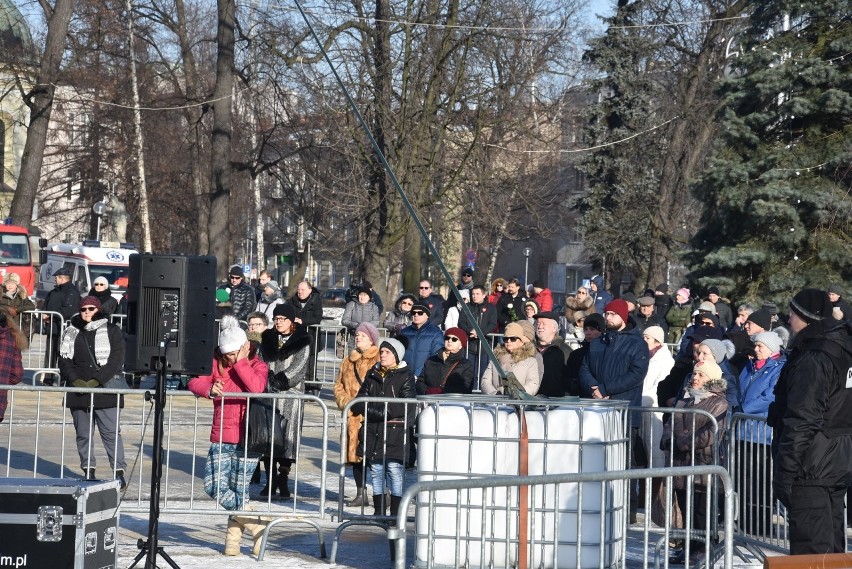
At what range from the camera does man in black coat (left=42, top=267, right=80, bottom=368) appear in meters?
19.6

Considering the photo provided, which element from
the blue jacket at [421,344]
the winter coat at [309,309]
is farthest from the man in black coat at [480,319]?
the blue jacket at [421,344]

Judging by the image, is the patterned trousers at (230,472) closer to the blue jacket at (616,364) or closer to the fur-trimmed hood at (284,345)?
the fur-trimmed hood at (284,345)

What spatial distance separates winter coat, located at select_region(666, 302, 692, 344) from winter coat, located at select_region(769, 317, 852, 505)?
13.1 m

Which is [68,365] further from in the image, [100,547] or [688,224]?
[688,224]

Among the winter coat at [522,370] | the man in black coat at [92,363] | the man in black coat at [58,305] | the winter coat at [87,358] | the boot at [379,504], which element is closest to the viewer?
the boot at [379,504]

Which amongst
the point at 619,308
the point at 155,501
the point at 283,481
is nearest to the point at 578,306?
the point at 619,308

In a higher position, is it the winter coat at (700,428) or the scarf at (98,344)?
the scarf at (98,344)

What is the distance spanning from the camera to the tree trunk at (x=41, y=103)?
32.7 m

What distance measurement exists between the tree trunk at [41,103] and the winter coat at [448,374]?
23.9 metres

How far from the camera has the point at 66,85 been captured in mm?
37562

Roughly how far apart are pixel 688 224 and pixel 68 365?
35.0m

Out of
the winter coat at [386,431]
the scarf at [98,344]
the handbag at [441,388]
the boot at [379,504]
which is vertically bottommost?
the boot at [379,504]

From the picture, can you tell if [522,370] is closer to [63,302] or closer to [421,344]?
[421,344]

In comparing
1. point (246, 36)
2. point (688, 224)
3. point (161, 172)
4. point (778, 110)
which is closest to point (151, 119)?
point (161, 172)
